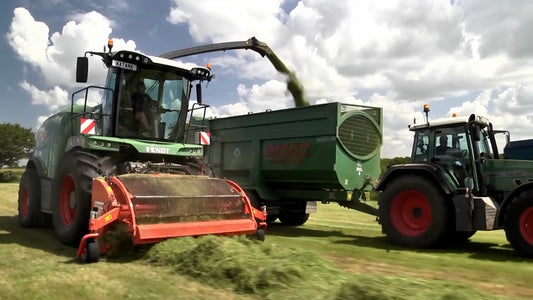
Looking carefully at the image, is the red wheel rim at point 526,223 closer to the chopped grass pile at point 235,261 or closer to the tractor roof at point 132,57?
the chopped grass pile at point 235,261

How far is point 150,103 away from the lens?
7.71 meters

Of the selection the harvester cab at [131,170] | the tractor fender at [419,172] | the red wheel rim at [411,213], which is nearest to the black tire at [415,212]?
the red wheel rim at [411,213]

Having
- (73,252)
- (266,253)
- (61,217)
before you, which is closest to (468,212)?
(266,253)

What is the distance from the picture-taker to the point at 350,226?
1052 centimetres

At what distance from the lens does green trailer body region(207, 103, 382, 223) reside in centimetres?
891

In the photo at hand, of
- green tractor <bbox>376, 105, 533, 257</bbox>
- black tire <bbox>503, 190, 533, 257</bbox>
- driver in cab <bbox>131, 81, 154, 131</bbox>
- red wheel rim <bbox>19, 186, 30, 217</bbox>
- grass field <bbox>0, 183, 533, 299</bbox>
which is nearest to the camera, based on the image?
grass field <bbox>0, 183, 533, 299</bbox>

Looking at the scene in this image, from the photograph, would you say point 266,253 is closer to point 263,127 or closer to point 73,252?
point 73,252

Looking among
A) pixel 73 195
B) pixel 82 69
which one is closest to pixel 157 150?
pixel 73 195

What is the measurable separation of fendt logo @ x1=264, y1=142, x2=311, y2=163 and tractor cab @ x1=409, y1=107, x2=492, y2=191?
82.6 inches

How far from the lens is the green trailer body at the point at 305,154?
8906 millimetres

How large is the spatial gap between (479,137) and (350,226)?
3.89m

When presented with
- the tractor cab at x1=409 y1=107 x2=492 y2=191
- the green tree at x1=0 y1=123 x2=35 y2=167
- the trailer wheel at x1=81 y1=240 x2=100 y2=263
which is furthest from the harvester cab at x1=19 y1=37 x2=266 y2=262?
the green tree at x1=0 y1=123 x2=35 y2=167

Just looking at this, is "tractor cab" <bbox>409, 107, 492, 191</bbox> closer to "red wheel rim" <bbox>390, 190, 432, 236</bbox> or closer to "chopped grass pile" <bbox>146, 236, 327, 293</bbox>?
"red wheel rim" <bbox>390, 190, 432, 236</bbox>

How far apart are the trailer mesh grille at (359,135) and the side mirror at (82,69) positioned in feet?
14.9
